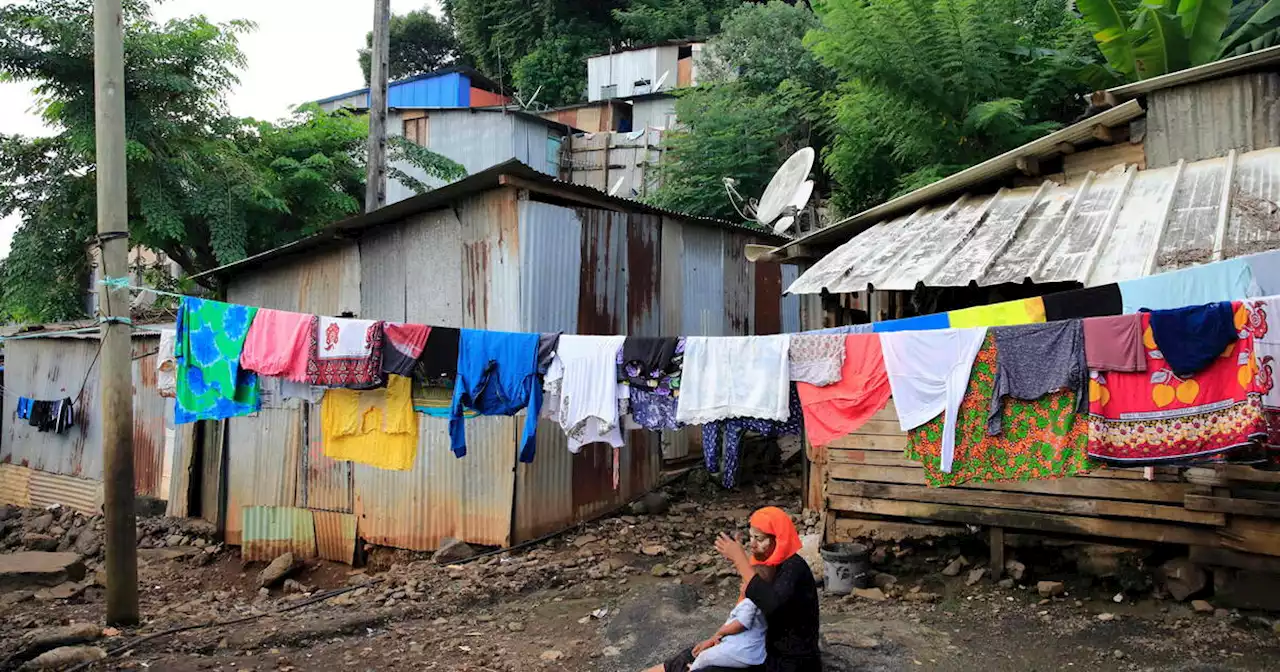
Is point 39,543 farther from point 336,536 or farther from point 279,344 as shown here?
point 279,344

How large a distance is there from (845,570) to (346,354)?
4689mm

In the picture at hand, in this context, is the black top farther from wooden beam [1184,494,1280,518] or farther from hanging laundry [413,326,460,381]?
wooden beam [1184,494,1280,518]

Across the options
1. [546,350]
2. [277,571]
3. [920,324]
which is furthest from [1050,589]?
[277,571]

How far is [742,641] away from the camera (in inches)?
190

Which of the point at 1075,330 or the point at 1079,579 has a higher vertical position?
the point at 1075,330

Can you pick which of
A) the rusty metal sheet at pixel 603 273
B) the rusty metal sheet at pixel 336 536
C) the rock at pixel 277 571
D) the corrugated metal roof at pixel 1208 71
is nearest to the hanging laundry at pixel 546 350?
the rusty metal sheet at pixel 603 273

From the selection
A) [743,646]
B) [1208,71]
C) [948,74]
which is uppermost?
[948,74]

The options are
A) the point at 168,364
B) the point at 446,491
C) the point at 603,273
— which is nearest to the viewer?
the point at 168,364

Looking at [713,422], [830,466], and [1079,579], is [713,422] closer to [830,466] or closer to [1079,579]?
[830,466]

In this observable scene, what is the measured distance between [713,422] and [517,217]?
→ 3.97 metres

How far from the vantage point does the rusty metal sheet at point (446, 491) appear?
30.0ft

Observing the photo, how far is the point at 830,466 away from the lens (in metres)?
8.37

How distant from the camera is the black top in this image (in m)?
4.73

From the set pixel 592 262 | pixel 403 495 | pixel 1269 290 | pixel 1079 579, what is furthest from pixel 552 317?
pixel 1269 290
